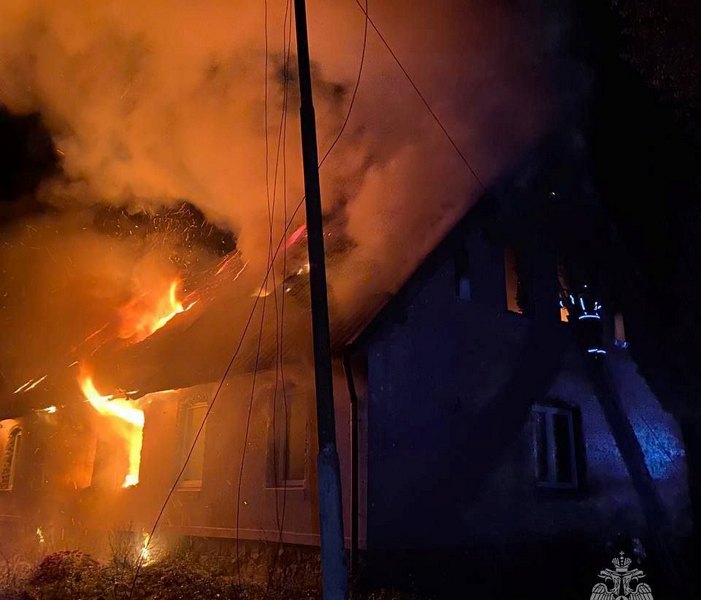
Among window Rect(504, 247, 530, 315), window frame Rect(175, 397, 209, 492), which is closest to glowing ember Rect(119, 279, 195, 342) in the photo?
window frame Rect(175, 397, 209, 492)

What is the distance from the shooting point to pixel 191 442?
11.4m

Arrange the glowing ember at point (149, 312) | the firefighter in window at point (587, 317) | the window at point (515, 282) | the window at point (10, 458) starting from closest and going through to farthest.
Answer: the window at point (515, 282) < the firefighter in window at point (587, 317) < the glowing ember at point (149, 312) < the window at point (10, 458)

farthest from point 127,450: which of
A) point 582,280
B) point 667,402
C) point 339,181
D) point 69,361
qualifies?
point 667,402

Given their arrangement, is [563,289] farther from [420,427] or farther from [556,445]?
[420,427]

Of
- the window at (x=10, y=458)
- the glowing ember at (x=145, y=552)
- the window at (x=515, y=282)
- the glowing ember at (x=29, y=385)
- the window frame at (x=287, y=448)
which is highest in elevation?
the window at (x=515, y=282)

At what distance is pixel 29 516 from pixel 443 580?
10.5 metres

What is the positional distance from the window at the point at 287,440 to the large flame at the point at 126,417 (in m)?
4.01

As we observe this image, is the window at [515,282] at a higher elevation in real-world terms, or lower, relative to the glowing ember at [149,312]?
lower

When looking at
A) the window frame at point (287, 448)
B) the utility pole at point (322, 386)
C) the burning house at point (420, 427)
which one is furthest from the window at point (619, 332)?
the utility pole at point (322, 386)

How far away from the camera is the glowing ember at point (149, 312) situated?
14.2m

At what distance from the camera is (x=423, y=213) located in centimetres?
1077

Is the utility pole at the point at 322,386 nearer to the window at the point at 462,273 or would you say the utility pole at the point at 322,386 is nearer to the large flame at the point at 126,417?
the window at the point at 462,273

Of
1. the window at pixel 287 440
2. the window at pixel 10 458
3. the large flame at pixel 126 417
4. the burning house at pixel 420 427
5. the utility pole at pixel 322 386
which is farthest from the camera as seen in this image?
the window at pixel 10 458

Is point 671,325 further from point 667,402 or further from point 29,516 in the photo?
point 29,516
